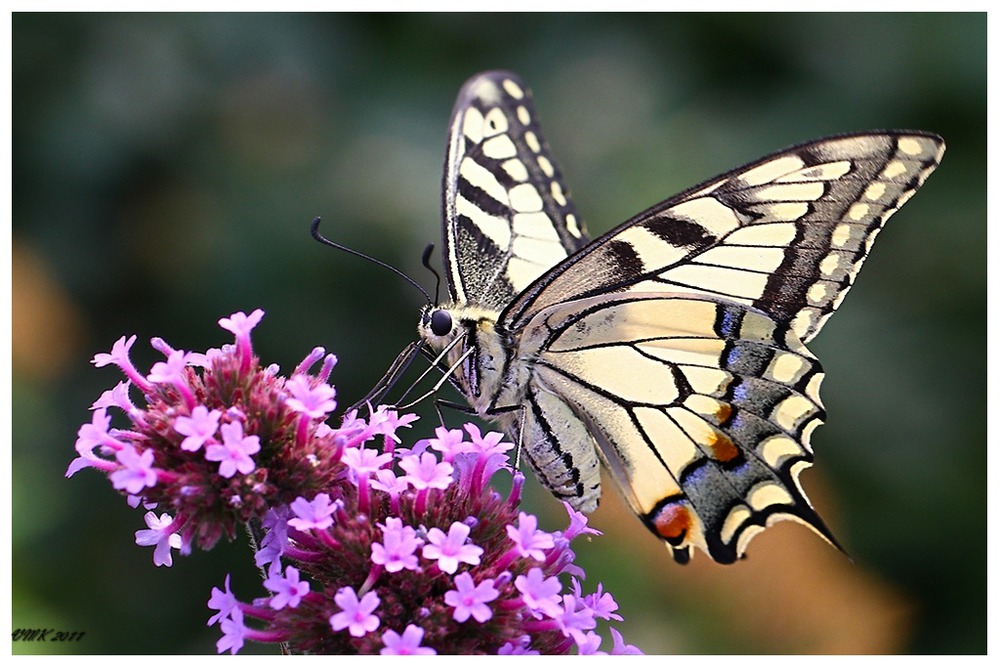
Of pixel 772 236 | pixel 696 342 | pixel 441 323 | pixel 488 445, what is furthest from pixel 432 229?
pixel 488 445

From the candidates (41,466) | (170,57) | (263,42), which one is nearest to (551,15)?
(263,42)

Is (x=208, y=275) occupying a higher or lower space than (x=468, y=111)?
lower

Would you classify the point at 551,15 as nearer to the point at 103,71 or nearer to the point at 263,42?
the point at 263,42

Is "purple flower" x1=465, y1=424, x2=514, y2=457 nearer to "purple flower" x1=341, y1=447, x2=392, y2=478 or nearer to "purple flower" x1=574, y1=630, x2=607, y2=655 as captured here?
"purple flower" x1=341, y1=447, x2=392, y2=478

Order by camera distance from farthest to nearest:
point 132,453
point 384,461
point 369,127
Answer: point 369,127 < point 384,461 < point 132,453

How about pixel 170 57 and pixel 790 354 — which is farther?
pixel 170 57

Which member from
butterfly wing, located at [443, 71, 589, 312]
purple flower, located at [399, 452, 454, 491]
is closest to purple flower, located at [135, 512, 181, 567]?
purple flower, located at [399, 452, 454, 491]

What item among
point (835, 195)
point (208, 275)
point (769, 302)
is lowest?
point (208, 275)
